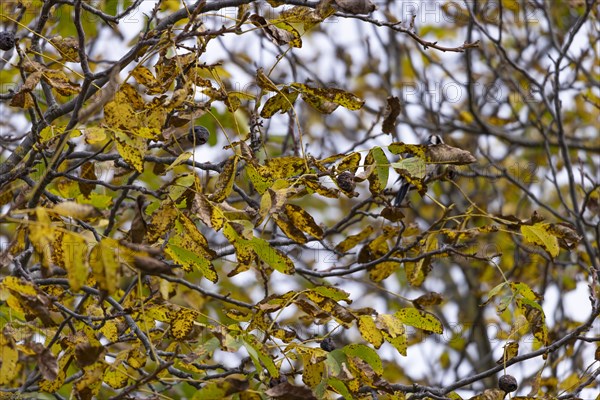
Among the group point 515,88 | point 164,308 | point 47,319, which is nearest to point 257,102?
point 164,308

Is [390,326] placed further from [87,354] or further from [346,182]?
[87,354]

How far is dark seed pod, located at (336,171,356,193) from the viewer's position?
2.45 meters

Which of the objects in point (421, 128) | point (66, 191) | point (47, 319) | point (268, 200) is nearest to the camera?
point (47, 319)

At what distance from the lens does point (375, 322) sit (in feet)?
7.88

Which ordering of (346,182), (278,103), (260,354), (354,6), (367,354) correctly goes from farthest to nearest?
(278,103) < (346,182) < (367,354) < (354,6) < (260,354)

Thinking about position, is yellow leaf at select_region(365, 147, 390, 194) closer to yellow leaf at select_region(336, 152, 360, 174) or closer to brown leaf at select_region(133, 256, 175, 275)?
yellow leaf at select_region(336, 152, 360, 174)

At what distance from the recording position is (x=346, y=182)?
245 cm

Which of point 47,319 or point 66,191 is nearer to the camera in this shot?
point 47,319

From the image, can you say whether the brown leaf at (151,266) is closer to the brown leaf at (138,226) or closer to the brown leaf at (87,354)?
the brown leaf at (138,226)

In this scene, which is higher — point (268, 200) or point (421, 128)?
point (421, 128)

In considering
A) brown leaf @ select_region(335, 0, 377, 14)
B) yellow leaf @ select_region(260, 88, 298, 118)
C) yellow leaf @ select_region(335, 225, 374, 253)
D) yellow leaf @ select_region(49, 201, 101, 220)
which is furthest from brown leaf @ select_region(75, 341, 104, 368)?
yellow leaf @ select_region(335, 225, 374, 253)

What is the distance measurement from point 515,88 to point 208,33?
9.98ft

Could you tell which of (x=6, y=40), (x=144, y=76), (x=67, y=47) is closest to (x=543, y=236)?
(x=144, y=76)

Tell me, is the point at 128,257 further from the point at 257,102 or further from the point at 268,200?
the point at 257,102
